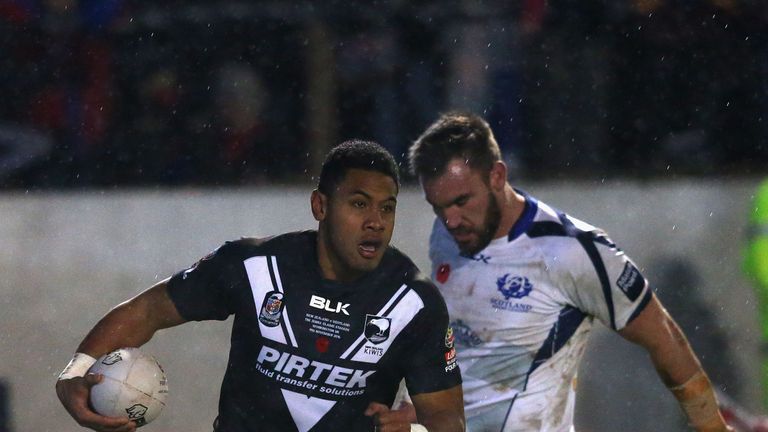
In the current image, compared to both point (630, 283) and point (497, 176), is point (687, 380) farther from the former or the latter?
point (497, 176)

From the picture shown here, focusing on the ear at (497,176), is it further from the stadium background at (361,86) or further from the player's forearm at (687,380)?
the stadium background at (361,86)

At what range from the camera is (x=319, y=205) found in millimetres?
4973

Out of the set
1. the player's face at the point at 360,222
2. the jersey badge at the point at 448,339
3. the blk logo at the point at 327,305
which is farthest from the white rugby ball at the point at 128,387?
the jersey badge at the point at 448,339

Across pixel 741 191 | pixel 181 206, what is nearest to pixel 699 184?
pixel 741 191

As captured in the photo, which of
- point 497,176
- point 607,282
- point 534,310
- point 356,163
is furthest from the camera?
point 497,176

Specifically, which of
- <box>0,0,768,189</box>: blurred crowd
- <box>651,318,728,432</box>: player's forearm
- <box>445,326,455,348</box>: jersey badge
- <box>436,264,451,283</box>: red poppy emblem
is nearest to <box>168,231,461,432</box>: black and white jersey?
<box>445,326,455,348</box>: jersey badge

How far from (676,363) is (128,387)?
216cm

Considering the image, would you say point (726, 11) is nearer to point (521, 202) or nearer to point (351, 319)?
point (521, 202)

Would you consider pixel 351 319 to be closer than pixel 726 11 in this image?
Yes

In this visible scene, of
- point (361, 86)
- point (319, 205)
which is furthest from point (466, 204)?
point (361, 86)

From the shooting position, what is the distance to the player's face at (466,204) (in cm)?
561

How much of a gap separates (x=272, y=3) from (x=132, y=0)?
36.0 inches

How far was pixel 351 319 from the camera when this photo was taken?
4844 millimetres

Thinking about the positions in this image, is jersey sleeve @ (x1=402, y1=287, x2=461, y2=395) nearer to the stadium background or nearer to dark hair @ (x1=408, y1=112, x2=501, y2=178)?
dark hair @ (x1=408, y1=112, x2=501, y2=178)
